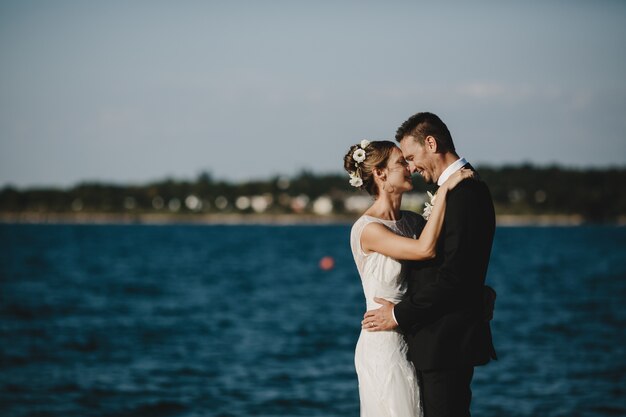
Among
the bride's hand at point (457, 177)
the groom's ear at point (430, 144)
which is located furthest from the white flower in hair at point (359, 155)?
the bride's hand at point (457, 177)

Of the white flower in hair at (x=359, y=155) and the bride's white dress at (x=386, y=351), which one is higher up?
the white flower in hair at (x=359, y=155)

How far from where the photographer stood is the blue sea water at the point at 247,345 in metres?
15.7

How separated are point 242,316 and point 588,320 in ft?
39.8

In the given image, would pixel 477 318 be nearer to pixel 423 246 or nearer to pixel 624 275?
pixel 423 246

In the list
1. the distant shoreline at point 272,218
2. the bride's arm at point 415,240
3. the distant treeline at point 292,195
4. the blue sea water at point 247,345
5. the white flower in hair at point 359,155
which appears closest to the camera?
the bride's arm at point 415,240

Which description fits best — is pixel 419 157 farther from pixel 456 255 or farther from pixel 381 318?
pixel 381 318

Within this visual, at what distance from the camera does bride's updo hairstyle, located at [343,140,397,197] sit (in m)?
5.52

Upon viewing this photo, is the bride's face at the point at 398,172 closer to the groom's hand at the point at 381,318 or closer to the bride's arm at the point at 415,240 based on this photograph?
the bride's arm at the point at 415,240

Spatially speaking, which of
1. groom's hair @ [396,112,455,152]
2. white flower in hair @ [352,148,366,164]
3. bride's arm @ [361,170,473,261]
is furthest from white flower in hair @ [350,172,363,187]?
groom's hair @ [396,112,455,152]

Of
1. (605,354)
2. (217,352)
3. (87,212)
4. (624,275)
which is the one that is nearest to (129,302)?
(217,352)

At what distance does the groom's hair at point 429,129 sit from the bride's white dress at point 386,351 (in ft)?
2.09

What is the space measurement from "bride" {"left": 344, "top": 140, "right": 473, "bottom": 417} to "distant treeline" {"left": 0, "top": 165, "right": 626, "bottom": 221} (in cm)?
12536

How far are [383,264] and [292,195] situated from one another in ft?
558

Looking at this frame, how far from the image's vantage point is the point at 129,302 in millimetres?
37969
